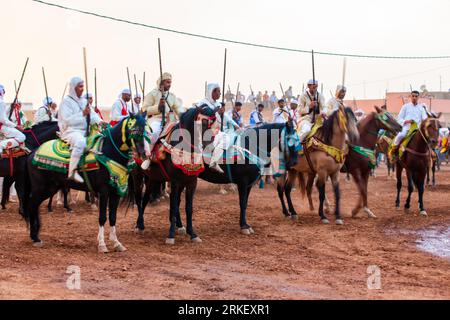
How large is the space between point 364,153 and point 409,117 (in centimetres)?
230

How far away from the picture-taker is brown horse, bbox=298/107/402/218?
15.2 metres

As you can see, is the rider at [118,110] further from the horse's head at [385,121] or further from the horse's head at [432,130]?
the horse's head at [432,130]

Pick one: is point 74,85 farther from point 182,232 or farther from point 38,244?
point 182,232

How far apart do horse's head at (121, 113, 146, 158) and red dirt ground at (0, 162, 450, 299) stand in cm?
185

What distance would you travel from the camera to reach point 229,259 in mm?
10391

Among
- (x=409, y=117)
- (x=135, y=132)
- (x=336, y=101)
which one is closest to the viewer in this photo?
(x=135, y=132)

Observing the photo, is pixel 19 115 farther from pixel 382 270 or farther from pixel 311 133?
pixel 382 270

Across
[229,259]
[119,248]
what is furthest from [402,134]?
[119,248]

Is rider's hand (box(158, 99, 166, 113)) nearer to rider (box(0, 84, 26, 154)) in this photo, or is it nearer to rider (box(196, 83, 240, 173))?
rider (box(196, 83, 240, 173))

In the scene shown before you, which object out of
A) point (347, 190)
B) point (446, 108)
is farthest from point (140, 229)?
point (446, 108)

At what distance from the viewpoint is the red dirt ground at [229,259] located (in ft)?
26.0

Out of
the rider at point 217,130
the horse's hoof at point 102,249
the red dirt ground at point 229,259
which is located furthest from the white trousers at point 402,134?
the horse's hoof at point 102,249

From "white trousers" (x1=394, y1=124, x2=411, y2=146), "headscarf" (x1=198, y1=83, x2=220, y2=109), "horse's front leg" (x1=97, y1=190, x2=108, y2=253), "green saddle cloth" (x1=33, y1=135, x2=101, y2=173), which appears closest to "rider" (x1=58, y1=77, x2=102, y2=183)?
"green saddle cloth" (x1=33, y1=135, x2=101, y2=173)

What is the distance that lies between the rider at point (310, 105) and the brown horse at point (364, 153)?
4.00 feet
